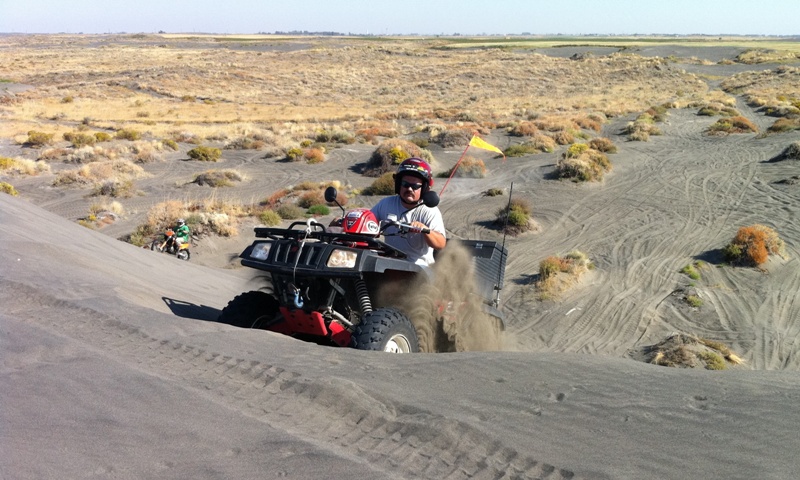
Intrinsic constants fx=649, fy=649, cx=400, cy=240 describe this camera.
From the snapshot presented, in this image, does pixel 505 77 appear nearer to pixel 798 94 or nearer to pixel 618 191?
pixel 798 94

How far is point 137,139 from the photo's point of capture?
104 ft

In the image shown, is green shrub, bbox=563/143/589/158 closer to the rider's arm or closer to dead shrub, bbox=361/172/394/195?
dead shrub, bbox=361/172/394/195

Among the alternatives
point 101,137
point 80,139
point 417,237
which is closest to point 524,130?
point 101,137

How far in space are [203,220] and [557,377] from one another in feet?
41.7

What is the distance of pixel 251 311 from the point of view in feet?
19.5

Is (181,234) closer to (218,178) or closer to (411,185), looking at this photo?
(218,178)

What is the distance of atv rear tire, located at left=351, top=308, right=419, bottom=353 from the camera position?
496cm

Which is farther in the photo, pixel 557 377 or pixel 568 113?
pixel 568 113

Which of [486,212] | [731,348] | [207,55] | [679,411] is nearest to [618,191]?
[486,212]

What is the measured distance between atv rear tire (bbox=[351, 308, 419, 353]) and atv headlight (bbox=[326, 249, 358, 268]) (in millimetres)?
467

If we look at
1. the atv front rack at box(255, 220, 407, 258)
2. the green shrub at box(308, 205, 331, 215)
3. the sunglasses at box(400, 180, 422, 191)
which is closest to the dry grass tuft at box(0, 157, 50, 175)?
the green shrub at box(308, 205, 331, 215)

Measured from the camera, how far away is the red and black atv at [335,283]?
5012 millimetres

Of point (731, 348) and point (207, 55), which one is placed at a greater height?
point (207, 55)

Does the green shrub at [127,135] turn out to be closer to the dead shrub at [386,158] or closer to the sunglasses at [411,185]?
the dead shrub at [386,158]
